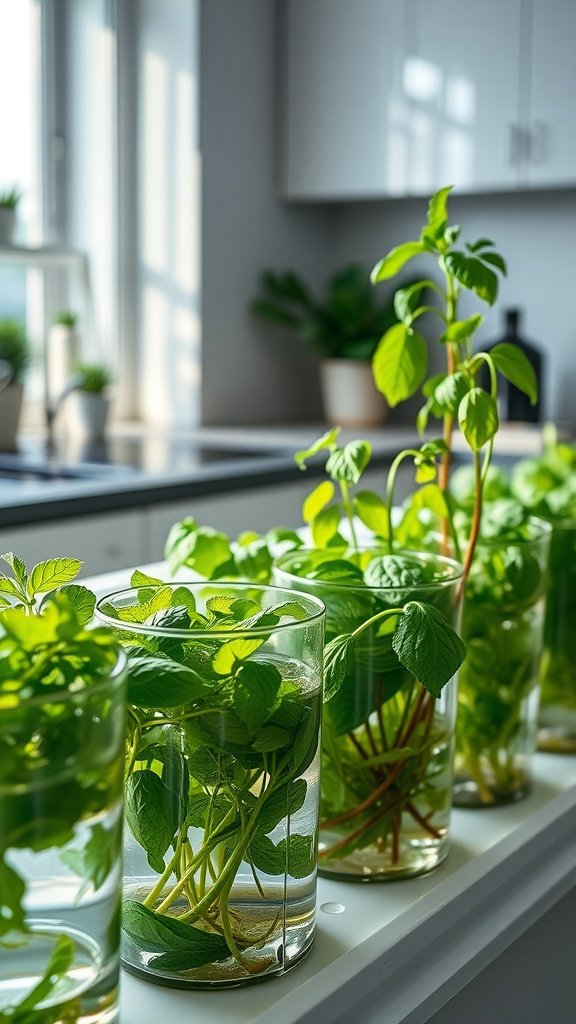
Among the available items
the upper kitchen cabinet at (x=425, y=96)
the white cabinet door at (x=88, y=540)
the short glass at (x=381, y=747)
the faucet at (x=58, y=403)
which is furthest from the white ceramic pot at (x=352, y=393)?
the short glass at (x=381, y=747)

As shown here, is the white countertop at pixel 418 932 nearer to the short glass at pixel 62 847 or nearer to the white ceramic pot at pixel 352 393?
the short glass at pixel 62 847

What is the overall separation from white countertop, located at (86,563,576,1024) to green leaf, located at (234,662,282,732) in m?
0.11

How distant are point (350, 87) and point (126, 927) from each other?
311cm

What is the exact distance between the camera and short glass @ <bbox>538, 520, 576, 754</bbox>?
0.72 metres

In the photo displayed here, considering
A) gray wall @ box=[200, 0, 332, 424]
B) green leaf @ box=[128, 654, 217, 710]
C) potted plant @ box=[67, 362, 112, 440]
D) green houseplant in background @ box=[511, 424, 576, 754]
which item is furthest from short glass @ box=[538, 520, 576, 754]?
gray wall @ box=[200, 0, 332, 424]

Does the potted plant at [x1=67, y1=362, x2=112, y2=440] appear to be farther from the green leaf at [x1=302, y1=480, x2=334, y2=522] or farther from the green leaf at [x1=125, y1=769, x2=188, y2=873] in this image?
the green leaf at [x1=125, y1=769, x2=188, y2=873]

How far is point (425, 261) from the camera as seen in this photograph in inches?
139

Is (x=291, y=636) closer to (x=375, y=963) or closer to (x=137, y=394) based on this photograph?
(x=375, y=963)

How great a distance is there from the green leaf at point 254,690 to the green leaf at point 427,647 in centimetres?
7

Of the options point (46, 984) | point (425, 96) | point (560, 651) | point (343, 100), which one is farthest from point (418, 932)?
point (343, 100)

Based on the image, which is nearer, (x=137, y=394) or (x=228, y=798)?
(x=228, y=798)

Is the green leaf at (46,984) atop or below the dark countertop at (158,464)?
atop

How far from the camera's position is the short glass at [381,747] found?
50 cm

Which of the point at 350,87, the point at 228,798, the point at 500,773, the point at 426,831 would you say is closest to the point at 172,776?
the point at 228,798
